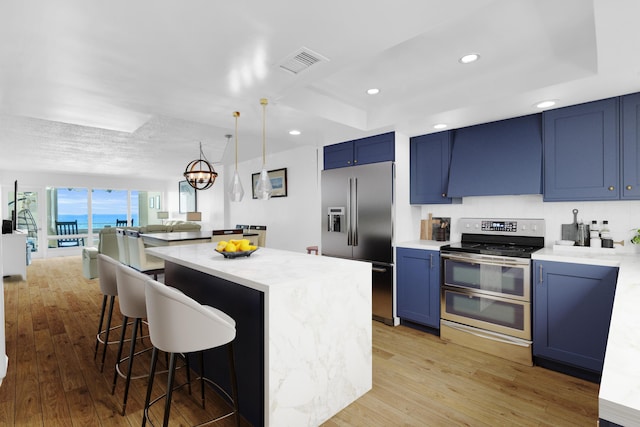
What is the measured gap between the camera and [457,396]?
2.25m

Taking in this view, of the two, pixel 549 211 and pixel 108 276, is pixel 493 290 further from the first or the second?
pixel 108 276

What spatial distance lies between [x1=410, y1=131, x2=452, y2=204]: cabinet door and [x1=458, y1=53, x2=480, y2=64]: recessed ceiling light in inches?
45.7

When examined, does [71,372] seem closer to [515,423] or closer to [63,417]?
[63,417]

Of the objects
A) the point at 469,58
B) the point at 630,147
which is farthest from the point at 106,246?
the point at 630,147

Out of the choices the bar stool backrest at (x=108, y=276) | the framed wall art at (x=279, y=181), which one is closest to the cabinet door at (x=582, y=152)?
the framed wall art at (x=279, y=181)

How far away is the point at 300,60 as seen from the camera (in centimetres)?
219

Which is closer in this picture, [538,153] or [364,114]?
[538,153]

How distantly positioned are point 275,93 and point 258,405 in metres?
2.25

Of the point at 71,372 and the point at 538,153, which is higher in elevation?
the point at 538,153

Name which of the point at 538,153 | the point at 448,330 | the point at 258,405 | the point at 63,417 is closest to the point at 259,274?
the point at 258,405

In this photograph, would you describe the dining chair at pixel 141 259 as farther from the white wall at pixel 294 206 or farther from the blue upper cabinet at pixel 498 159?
the blue upper cabinet at pixel 498 159

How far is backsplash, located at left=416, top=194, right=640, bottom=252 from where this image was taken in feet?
9.04

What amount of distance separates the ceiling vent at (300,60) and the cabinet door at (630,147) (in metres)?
2.35

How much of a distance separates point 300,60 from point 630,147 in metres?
2.56
